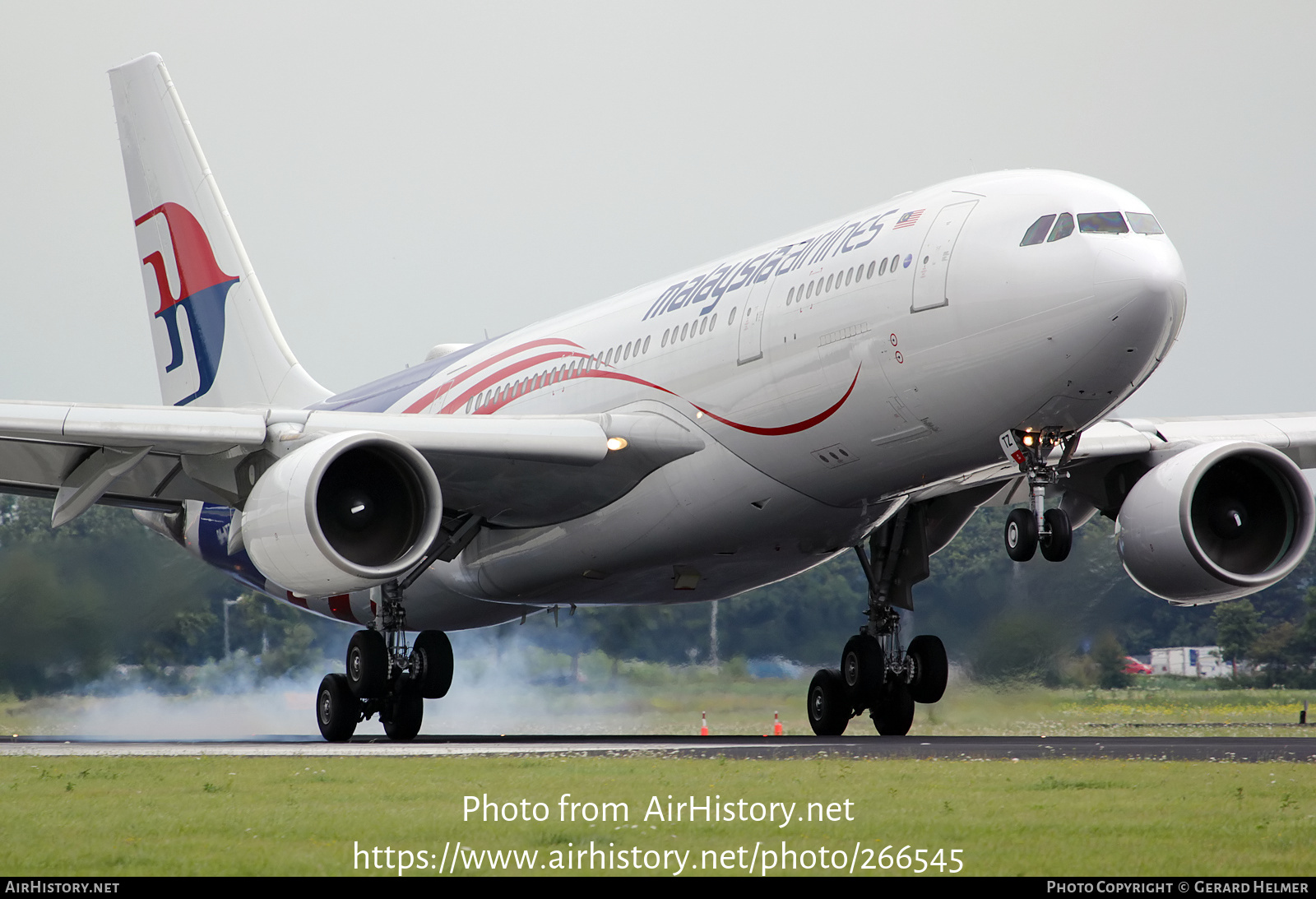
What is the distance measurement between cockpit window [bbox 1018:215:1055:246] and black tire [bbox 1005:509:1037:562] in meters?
2.31

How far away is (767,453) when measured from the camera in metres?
15.6

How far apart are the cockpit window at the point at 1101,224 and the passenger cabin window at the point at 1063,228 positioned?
7 cm

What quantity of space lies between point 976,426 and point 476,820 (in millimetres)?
7112

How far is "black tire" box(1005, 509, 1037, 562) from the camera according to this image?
13.7 meters

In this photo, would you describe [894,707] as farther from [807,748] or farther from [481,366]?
[481,366]

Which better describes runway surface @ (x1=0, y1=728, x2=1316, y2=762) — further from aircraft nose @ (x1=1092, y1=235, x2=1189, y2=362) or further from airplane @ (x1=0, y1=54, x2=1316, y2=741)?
aircraft nose @ (x1=1092, y1=235, x2=1189, y2=362)

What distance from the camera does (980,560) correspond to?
22609 millimetres

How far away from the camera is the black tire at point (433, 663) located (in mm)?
18953

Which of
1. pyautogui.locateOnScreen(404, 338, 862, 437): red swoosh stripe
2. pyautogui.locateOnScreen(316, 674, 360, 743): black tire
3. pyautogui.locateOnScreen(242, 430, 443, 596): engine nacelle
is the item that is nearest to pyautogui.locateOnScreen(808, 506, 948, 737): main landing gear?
pyautogui.locateOnScreen(404, 338, 862, 437): red swoosh stripe

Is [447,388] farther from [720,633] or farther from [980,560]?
[980,560]

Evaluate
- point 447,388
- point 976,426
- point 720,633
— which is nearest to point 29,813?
point 976,426

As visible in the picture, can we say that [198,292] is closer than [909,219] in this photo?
No

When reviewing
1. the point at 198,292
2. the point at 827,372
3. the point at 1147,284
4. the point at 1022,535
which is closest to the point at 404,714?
the point at 827,372

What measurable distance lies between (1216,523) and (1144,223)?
4459 mm
